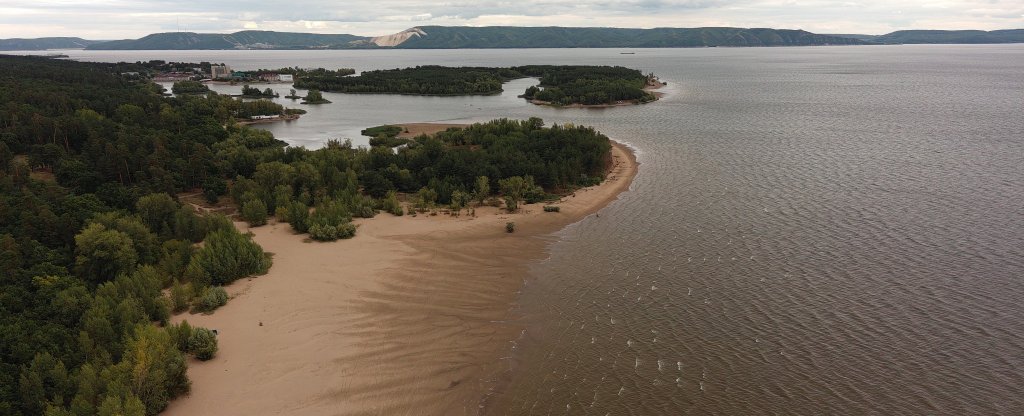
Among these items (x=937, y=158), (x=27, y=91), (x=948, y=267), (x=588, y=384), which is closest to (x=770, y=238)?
(x=948, y=267)

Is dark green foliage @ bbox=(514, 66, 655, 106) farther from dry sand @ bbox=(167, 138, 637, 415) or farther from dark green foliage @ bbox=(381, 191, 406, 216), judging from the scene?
dry sand @ bbox=(167, 138, 637, 415)

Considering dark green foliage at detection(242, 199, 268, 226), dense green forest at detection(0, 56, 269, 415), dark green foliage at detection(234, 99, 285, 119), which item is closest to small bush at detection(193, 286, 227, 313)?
dense green forest at detection(0, 56, 269, 415)

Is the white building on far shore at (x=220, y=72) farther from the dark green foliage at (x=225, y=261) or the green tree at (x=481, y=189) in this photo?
the dark green foliage at (x=225, y=261)

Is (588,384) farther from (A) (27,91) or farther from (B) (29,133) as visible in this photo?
(A) (27,91)

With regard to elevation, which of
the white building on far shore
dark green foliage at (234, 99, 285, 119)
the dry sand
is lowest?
the dry sand

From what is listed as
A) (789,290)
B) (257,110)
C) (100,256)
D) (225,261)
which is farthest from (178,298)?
(257,110)

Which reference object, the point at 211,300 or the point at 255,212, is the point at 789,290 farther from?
the point at 255,212
